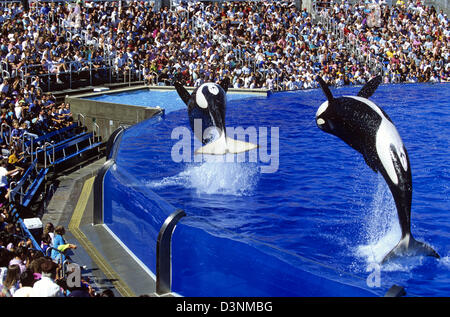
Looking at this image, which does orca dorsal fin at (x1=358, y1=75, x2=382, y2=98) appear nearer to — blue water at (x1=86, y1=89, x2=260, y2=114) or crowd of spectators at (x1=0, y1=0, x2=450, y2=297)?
crowd of spectators at (x1=0, y1=0, x2=450, y2=297)

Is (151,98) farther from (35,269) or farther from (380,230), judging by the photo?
(35,269)

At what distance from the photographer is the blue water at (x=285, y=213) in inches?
258

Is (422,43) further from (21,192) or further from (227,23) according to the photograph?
(21,192)

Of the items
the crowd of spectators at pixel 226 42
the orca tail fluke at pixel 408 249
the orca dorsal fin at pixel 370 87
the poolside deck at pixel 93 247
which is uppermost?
the crowd of spectators at pixel 226 42

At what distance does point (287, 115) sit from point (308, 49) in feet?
29.0

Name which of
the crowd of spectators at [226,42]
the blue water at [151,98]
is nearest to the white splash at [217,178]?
the blue water at [151,98]

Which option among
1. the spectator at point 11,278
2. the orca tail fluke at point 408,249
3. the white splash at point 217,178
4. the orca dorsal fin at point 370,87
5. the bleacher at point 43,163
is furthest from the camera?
the white splash at point 217,178

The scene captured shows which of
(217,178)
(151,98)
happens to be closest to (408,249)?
(217,178)

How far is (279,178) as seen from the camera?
11672 millimetres

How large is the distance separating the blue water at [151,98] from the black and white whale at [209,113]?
5.79m

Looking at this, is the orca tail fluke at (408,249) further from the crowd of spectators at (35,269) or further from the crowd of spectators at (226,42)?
the crowd of spectators at (226,42)

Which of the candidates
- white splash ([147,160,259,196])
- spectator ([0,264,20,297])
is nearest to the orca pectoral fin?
white splash ([147,160,259,196])

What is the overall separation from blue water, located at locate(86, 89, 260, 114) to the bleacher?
7.25ft
